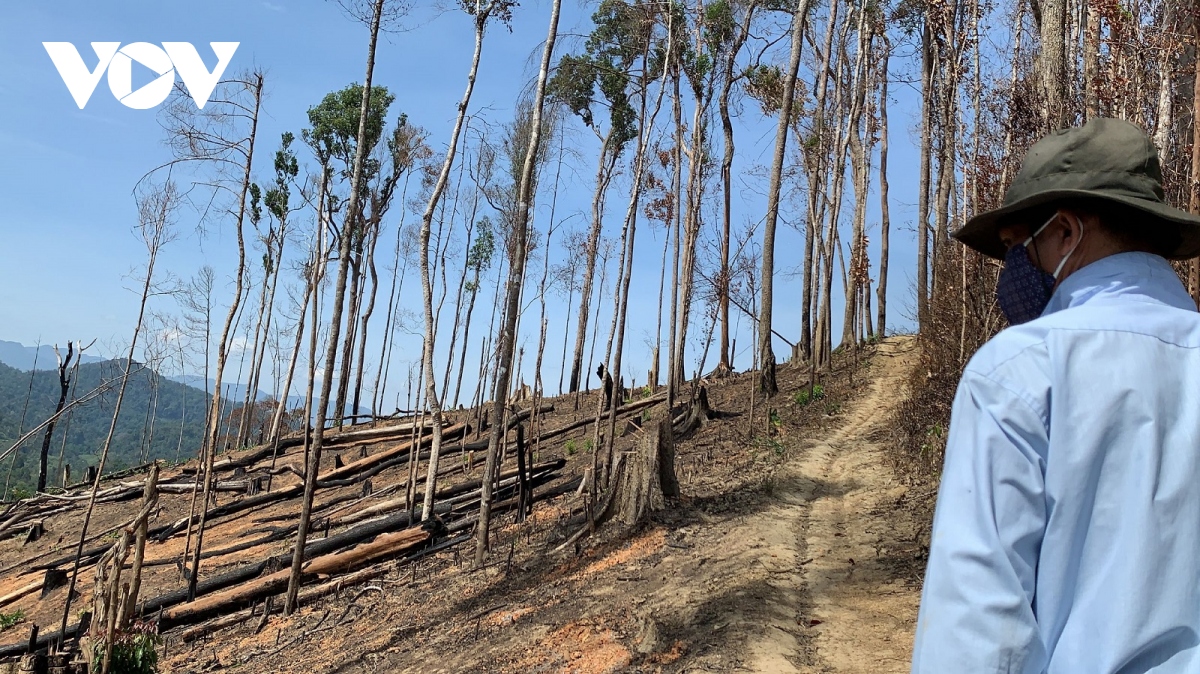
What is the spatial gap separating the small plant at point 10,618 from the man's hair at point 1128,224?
54.4 ft

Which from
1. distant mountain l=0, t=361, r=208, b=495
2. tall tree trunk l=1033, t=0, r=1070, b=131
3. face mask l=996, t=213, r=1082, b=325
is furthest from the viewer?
distant mountain l=0, t=361, r=208, b=495

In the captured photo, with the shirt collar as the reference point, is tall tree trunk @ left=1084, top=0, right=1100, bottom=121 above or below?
above

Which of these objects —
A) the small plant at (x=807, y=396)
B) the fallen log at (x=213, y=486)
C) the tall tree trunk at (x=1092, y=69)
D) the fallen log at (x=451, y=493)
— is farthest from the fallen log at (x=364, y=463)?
the tall tree trunk at (x=1092, y=69)

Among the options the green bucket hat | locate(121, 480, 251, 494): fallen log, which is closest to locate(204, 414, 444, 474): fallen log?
locate(121, 480, 251, 494): fallen log

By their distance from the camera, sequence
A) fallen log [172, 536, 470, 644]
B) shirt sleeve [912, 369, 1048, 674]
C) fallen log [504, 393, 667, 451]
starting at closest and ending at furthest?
shirt sleeve [912, 369, 1048, 674] < fallen log [172, 536, 470, 644] < fallen log [504, 393, 667, 451]

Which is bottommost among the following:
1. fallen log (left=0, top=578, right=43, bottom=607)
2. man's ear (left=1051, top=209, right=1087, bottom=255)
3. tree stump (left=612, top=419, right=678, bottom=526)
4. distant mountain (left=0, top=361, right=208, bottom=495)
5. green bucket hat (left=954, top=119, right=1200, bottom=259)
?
distant mountain (left=0, top=361, right=208, bottom=495)

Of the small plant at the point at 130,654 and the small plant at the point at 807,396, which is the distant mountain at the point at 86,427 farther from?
the small plant at the point at 130,654

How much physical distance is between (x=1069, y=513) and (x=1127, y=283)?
1.36 feet

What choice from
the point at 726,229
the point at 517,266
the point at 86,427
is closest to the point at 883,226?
the point at 726,229

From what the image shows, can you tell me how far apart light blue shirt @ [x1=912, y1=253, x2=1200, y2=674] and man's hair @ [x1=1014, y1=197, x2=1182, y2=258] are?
0.90 ft

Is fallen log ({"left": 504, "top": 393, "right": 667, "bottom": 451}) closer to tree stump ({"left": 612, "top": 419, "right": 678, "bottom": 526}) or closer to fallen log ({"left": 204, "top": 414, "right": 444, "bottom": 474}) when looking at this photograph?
fallen log ({"left": 204, "top": 414, "right": 444, "bottom": 474})

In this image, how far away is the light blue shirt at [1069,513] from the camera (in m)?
1.27

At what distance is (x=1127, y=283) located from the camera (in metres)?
1.43

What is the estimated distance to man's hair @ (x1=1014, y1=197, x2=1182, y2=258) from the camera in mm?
1513
